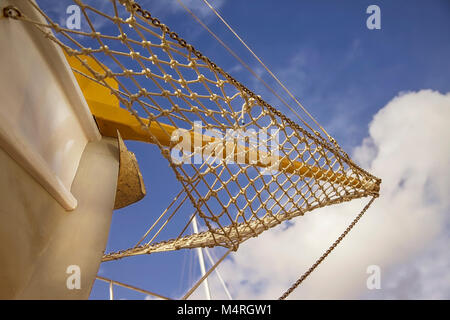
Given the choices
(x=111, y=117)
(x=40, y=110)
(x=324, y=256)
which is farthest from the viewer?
(x=324, y=256)

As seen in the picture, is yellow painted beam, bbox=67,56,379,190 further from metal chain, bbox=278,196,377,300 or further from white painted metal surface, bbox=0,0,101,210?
metal chain, bbox=278,196,377,300

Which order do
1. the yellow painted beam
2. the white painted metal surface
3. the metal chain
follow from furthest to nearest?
1. the metal chain
2. the yellow painted beam
3. the white painted metal surface

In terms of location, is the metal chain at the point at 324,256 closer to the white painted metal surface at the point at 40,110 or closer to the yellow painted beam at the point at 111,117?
the yellow painted beam at the point at 111,117

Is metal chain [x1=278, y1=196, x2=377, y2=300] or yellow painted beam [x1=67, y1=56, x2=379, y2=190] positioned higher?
yellow painted beam [x1=67, y1=56, x2=379, y2=190]

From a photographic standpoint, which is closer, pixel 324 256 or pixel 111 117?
pixel 111 117

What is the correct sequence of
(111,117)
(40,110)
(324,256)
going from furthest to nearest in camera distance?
(324,256) → (111,117) → (40,110)

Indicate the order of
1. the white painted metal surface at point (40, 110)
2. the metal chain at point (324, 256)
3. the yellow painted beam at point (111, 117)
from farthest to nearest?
the metal chain at point (324, 256)
the yellow painted beam at point (111, 117)
the white painted metal surface at point (40, 110)

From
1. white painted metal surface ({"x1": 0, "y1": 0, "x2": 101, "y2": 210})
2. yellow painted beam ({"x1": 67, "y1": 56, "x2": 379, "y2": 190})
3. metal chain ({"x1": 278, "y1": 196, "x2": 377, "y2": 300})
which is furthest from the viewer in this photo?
metal chain ({"x1": 278, "y1": 196, "x2": 377, "y2": 300})

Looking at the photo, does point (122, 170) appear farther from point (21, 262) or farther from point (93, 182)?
point (21, 262)

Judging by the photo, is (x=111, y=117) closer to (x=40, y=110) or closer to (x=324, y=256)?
(x=40, y=110)

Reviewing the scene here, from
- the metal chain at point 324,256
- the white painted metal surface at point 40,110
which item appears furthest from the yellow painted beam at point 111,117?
the metal chain at point 324,256

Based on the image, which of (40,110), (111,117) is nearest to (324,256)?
(111,117)

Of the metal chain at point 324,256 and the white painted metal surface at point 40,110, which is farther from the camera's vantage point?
the metal chain at point 324,256

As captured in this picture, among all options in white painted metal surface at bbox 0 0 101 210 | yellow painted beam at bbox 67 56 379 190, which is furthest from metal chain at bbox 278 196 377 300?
white painted metal surface at bbox 0 0 101 210
